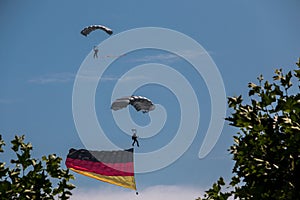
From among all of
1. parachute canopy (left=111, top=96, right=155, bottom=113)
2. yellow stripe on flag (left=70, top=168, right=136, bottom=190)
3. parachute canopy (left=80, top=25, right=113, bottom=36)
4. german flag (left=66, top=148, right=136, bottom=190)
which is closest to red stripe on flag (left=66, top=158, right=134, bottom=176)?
german flag (left=66, top=148, right=136, bottom=190)

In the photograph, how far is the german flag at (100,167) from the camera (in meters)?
38.1

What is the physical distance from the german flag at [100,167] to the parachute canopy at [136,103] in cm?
2270

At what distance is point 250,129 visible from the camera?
1400cm

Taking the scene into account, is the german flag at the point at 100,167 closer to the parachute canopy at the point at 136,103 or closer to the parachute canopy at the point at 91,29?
the parachute canopy at the point at 136,103

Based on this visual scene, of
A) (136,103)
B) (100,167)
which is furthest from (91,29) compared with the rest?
(100,167)

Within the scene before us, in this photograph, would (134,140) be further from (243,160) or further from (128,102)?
(243,160)

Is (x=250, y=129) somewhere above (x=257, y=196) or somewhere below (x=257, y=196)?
above

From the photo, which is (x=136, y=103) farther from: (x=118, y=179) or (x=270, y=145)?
(x=270, y=145)

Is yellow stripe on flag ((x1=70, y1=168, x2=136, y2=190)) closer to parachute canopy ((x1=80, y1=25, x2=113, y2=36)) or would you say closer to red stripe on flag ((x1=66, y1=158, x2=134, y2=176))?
red stripe on flag ((x1=66, y1=158, x2=134, y2=176))

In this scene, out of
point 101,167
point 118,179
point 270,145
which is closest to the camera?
point 270,145

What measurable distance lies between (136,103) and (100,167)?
24.8 m

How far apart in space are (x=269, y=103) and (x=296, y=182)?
2.18 meters

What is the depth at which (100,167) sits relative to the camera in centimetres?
3997

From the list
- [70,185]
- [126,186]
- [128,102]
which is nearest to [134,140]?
[128,102]
